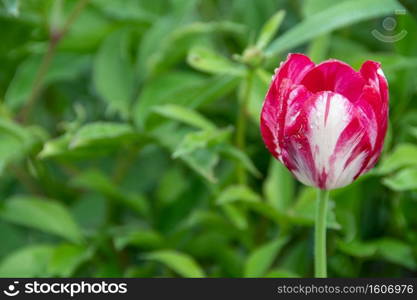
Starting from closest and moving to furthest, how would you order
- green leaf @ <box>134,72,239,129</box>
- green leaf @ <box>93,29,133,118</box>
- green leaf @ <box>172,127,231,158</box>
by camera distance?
green leaf @ <box>172,127,231,158</box>, green leaf @ <box>134,72,239,129</box>, green leaf @ <box>93,29,133,118</box>

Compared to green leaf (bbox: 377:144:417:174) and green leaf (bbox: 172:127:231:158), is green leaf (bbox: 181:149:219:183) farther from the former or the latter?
green leaf (bbox: 377:144:417:174)

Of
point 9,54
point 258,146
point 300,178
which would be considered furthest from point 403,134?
point 9,54

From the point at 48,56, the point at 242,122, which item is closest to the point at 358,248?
the point at 242,122

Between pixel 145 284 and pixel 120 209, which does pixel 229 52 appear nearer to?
pixel 120 209

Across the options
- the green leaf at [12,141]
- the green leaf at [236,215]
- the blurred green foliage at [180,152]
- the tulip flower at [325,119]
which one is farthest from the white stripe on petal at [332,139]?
the green leaf at [12,141]

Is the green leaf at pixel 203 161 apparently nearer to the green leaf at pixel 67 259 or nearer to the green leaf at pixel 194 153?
the green leaf at pixel 194 153

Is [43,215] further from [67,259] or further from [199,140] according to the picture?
[199,140]
